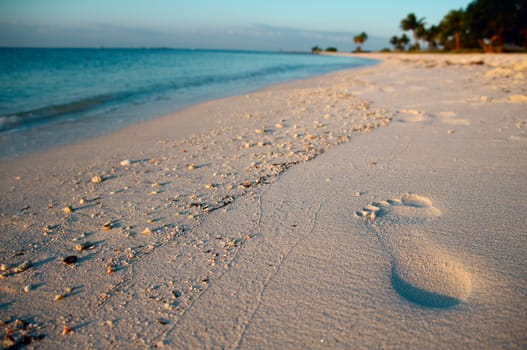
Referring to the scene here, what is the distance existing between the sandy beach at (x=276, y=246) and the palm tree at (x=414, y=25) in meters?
84.6

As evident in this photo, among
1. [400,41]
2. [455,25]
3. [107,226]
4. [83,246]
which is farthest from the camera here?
[400,41]

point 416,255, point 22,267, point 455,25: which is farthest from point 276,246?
point 455,25

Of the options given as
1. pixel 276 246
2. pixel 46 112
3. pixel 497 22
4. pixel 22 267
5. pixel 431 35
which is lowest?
pixel 22 267

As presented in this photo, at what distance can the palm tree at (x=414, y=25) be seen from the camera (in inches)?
2933

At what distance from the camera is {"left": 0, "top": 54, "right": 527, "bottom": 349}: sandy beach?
5.40ft

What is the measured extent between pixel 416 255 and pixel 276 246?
0.98 m

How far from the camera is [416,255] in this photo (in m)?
2.12

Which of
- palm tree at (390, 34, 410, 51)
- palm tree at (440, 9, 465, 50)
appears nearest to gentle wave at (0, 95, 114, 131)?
palm tree at (440, 9, 465, 50)

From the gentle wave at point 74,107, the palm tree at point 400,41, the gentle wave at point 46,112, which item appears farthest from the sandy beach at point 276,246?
the palm tree at point 400,41

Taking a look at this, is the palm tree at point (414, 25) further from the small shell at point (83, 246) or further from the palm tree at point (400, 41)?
the small shell at point (83, 246)

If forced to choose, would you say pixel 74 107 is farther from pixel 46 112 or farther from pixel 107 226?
pixel 107 226

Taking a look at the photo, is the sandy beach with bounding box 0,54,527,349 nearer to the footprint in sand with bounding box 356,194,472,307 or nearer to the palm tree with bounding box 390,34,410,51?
the footprint in sand with bounding box 356,194,472,307

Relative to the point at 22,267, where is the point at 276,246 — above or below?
above

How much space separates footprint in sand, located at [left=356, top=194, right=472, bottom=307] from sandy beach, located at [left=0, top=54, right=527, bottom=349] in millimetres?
11
